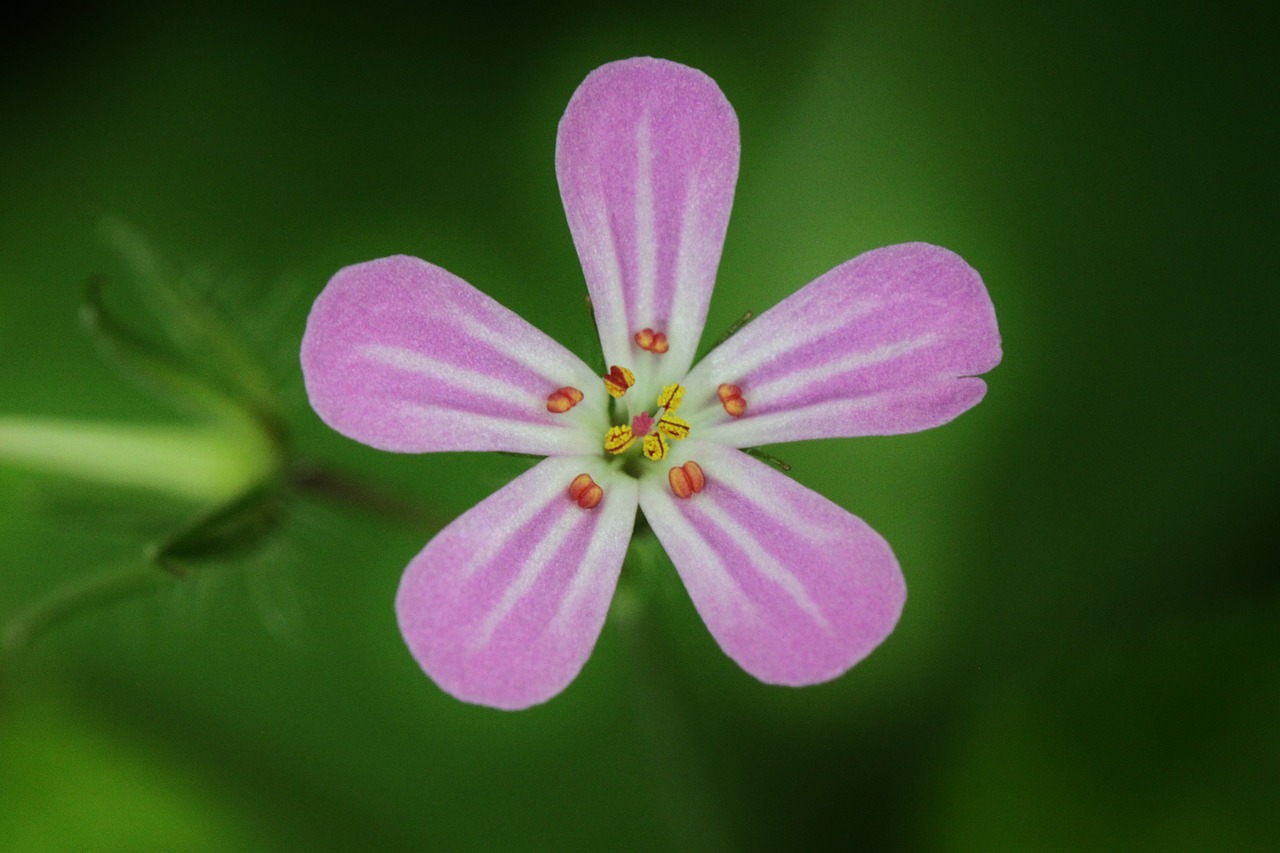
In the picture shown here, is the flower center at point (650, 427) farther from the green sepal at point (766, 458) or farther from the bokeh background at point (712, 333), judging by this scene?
the bokeh background at point (712, 333)

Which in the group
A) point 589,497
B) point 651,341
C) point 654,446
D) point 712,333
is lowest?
point 589,497

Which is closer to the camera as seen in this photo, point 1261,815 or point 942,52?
point 1261,815

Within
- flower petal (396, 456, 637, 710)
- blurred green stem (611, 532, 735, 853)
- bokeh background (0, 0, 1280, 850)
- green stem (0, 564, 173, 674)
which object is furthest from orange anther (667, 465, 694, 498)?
bokeh background (0, 0, 1280, 850)

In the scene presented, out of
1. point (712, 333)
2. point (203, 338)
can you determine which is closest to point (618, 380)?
point (203, 338)

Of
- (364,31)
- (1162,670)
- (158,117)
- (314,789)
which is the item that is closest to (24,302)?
(158,117)

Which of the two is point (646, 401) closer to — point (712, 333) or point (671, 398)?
point (671, 398)

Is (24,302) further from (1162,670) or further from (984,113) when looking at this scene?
(1162,670)
